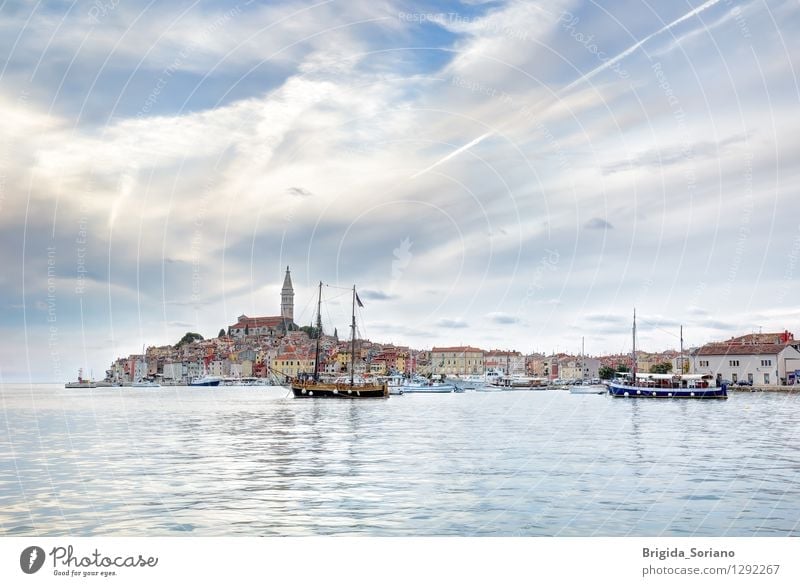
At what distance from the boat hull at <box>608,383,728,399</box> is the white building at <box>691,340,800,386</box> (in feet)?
39.7

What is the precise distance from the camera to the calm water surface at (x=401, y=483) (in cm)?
1297

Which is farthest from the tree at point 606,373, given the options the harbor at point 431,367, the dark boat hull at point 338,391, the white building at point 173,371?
the white building at point 173,371

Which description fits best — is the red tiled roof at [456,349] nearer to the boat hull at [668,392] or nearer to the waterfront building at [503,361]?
the waterfront building at [503,361]

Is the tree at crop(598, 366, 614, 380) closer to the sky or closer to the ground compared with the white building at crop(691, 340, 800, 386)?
closer to the ground

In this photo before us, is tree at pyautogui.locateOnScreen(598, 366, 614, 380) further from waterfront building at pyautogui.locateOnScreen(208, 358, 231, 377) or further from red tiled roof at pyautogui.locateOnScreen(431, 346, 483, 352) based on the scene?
waterfront building at pyautogui.locateOnScreen(208, 358, 231, 377)

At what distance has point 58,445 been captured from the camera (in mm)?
28672

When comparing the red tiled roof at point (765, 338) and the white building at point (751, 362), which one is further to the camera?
the red tiled roof at point (765, 338)

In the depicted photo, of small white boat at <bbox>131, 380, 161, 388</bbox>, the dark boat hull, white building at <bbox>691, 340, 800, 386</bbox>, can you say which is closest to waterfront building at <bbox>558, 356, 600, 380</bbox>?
white building at <bbox>691, 340, 800, 386</bbox>

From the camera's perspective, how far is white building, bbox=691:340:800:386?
9088cm

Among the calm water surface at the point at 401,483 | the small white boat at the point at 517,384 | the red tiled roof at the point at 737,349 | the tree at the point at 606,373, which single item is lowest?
A: the small white boat at the point at 517,384

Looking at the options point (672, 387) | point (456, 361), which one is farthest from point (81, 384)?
point (672, 387)

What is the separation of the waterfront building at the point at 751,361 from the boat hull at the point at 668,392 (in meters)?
12.4

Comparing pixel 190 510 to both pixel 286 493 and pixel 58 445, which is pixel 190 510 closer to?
pixel 286 493

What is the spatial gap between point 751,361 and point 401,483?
280 feet
